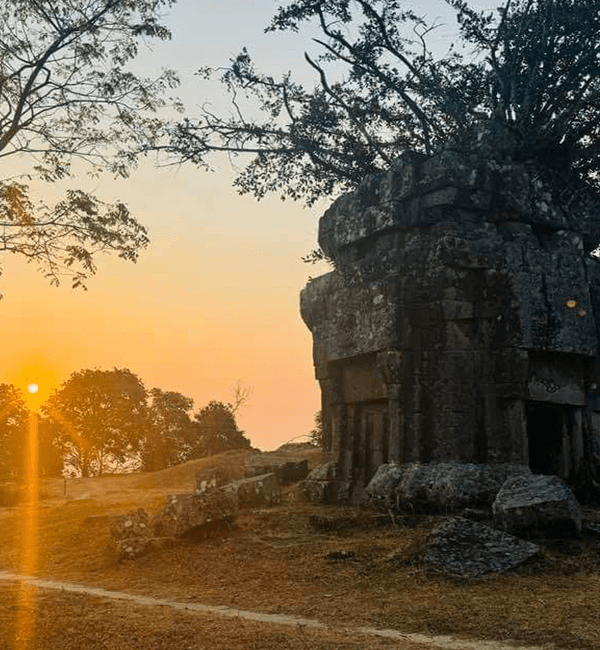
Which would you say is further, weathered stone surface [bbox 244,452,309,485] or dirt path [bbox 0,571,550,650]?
weathered stone surface [bbox 244,452,309,485]

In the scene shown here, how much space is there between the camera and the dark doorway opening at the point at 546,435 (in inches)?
520

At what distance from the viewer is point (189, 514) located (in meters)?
10.7

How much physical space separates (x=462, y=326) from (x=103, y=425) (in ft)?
95.7

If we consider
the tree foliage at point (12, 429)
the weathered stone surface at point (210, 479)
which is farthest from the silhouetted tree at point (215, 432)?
the weathered stone surface at point (210, 479)

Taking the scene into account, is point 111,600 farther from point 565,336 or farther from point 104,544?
point 565,336

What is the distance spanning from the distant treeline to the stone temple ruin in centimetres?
2361

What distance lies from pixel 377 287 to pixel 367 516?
13.4ft

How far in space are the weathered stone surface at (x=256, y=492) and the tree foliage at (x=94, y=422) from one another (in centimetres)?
2600

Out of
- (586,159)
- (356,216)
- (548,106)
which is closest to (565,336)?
(356,216)

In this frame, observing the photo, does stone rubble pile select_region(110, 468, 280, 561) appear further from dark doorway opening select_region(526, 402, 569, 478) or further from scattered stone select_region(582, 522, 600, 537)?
dark doorway opening select_region(526, 402, 569, 478)

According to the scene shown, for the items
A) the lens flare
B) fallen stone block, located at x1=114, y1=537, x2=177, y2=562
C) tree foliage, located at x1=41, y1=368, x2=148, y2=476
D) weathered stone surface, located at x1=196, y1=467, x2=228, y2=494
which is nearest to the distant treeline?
tree foliage, located at x1=41, y1=368, x2=148, y2=476

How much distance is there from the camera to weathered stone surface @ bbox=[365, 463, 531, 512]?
37.7ft

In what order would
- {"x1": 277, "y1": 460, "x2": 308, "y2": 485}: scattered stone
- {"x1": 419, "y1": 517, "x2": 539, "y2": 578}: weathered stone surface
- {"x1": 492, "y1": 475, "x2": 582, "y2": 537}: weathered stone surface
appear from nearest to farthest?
{"x1": 419, "y1": 517, "x2": 539, "y2": 578}: weathered stone surface, {"x1": 492, "y1": 475, "x2": 582, "y2": 537}: weathered stone surface, {"x1": 277, "y1": 460, "x2": 308, "y2": 485}: scattered stone

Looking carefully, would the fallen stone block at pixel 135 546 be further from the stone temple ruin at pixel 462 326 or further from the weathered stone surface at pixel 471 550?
the stone temple ruin at pixel 462 326
